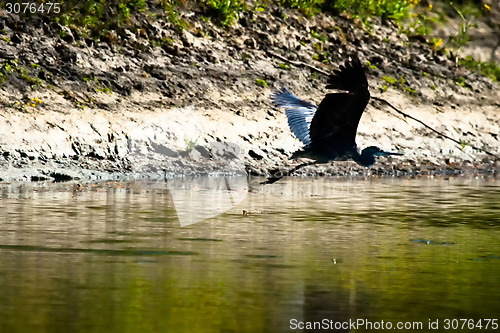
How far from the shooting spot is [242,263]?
7766mm

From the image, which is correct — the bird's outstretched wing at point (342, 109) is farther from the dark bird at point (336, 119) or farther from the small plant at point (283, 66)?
the small plant at point (283, 66)

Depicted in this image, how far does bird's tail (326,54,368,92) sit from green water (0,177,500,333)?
1439 millimetres

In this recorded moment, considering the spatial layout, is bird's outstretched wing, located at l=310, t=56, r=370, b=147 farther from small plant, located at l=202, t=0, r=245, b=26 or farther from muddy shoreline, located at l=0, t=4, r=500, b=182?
small plant, located at l=202, t=0, r=245, b=26

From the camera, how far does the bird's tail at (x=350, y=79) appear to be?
435 inches

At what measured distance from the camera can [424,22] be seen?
2420 centimetres

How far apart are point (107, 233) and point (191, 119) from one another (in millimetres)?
8166

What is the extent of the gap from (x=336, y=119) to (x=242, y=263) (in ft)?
15.6

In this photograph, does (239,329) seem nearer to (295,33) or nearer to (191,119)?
(191,119)

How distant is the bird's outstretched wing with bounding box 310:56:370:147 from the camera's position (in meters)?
11.1

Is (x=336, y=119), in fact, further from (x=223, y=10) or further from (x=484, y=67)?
(x=484, y=67)

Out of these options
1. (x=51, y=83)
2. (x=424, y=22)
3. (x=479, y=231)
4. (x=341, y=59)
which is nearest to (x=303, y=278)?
(x=479, y=231)

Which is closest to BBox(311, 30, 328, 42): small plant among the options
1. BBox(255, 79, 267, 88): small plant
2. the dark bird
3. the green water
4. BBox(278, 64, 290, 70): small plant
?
BBox(278, 64, 290, 70): small plant

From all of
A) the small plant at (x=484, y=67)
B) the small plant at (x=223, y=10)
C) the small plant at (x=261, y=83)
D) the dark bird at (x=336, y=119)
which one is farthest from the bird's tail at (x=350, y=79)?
the small plant at (x=484, y=67)

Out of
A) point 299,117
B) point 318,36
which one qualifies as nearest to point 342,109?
point 299,117
